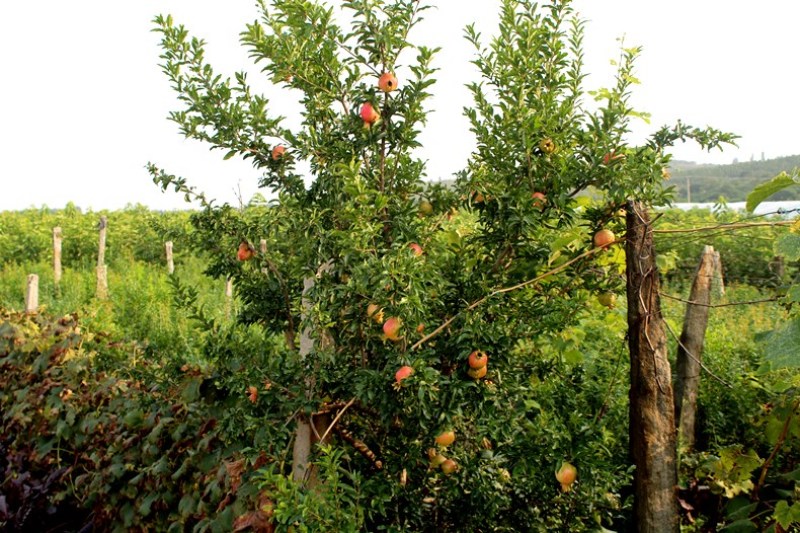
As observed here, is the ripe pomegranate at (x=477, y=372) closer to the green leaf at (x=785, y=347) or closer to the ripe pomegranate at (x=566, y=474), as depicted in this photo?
the ripe pomegranate at (x=566, y=474)

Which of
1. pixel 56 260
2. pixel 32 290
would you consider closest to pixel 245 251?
pixel 32 290

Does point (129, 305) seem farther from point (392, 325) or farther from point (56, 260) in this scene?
point (392, 325)

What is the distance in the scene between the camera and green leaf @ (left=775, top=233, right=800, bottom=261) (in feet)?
6.86

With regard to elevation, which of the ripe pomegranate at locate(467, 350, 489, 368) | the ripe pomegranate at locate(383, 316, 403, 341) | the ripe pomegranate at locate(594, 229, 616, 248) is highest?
the ripe pomegranate at locate(594, 229, 616, 248)

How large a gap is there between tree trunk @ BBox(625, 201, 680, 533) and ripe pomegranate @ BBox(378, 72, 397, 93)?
3.21ft

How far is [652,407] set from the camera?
2.48 metres

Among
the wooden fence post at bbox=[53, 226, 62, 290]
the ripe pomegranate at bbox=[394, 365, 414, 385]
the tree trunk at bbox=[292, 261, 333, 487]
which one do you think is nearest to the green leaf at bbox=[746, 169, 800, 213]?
the ripe pomegranate at bbox=[394, 365, 414, 385]

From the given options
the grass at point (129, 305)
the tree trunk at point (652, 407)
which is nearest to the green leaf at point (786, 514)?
the tree trunk at point (652, 407)

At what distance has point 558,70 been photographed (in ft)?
7.88

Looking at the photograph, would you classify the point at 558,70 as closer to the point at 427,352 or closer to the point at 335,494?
the point at 427,352

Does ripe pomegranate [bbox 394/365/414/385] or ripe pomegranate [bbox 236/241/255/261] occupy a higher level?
ripe pomegranate [bbox 236/241/255/261]

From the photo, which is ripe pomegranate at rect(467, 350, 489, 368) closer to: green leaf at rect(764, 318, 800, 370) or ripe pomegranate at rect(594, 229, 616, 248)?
ripe pomegranate at rect(594, 229, 616, 248)

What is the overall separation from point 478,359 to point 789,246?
0.99m

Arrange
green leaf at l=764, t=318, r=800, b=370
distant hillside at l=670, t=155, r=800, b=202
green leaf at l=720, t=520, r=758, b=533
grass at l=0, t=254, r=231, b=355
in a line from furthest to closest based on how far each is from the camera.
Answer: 1. distant hillside at l=670, t=155, r=800, b=202
2. grass at l=0, t=254, r=231, b=355
3. green leaf at l=720, t=520, r=758, b=533
4. green leaf at l=764, t=318, r=800, b=370
